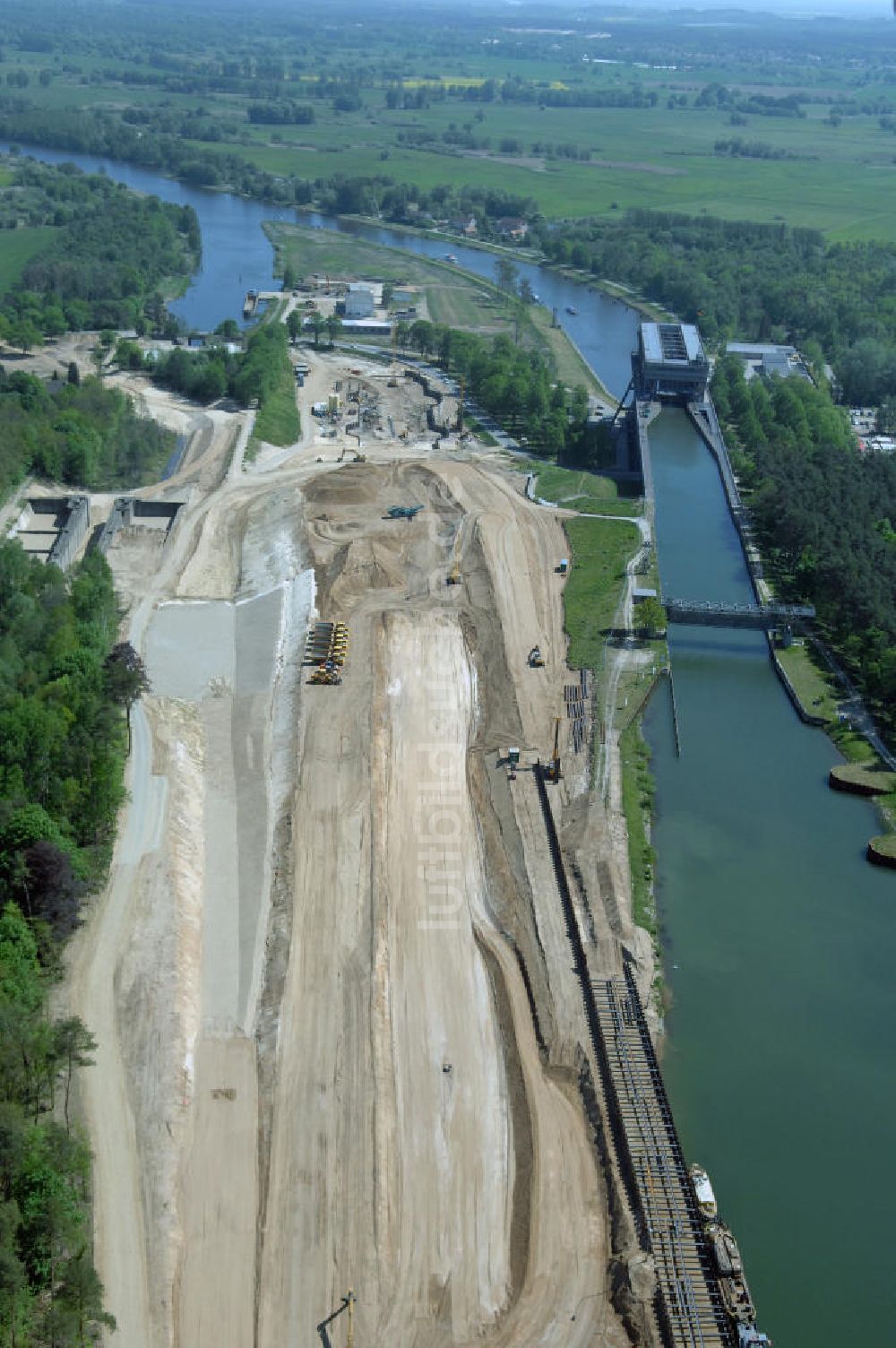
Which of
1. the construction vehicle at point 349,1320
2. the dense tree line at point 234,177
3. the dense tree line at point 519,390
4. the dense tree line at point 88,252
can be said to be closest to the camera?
the construction vehicle at point 349,1320

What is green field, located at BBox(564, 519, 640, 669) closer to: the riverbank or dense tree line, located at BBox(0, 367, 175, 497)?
dense tree line, located at BBox(0, 367, 175, 497)

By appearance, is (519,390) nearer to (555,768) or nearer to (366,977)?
(555,768)

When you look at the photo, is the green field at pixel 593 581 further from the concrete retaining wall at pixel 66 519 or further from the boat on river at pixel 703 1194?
the boat on river at pixel 703 1194

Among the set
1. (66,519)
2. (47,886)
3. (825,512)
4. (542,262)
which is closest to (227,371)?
(66,519)

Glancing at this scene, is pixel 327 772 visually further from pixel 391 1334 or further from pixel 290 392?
pixel 290 392

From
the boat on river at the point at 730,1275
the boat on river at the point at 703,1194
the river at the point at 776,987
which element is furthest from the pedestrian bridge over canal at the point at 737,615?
the boat on river at the point at 730,1275

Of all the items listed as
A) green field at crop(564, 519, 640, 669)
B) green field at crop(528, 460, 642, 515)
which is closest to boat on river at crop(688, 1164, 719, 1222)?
green field at crop(564, 519, 640, 669)
